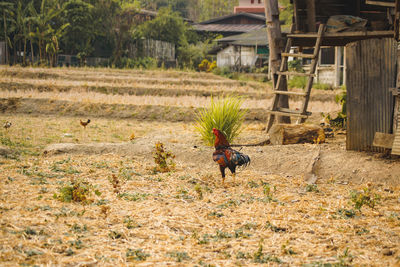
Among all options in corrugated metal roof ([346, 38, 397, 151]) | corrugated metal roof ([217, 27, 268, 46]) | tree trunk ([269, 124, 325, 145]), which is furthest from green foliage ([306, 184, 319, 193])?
corrugated metal roof ([217, 27, 268, 46])

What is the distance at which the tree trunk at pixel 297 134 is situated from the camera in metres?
8.62

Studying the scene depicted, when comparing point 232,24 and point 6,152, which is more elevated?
point 232,24

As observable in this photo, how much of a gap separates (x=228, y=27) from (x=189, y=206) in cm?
3616

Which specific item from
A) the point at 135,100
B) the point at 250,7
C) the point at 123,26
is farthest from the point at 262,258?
the point at 250,7

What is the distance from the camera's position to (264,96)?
1811 centimetres

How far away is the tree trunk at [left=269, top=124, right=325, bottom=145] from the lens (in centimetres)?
862

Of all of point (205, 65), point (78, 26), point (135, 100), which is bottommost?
point (135, 100)

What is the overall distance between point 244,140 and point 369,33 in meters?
3.11

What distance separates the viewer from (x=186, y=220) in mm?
4754

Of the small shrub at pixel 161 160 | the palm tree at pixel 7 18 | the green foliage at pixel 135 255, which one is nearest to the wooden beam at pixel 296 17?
the small shrub at pixel 161 160

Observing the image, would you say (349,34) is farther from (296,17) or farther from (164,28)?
(164,28)

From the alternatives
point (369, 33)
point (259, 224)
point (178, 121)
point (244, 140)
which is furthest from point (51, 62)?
point (259, 224)

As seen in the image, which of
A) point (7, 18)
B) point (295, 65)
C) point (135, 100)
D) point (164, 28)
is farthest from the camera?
point (164, 28)

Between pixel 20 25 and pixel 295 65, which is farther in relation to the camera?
pixel 295 65
